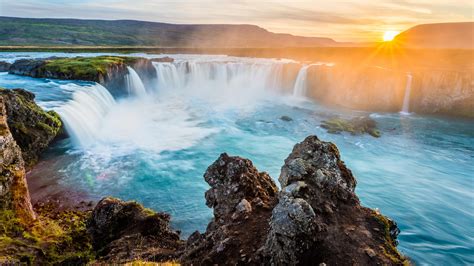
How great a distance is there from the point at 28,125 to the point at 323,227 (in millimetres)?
23203

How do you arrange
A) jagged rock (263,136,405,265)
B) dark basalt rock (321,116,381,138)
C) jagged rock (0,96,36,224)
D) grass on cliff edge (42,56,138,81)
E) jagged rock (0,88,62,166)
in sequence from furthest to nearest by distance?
grass on cliff edge (42,56,138,81)
dark basalt rock (321,116,381,138)
jagged rock (0,88,62,166)
jagged rock (0,96,36,224)
jagged rock (263,136,405,265)

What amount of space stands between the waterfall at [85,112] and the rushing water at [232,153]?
130 millimetres

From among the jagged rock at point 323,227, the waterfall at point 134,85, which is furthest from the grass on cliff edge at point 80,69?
the jagged rock at point 323,227

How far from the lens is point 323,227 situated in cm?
791

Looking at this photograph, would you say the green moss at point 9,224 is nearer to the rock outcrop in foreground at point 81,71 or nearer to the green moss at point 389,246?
the green moss at point 389,246

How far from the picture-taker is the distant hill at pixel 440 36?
5541 inches

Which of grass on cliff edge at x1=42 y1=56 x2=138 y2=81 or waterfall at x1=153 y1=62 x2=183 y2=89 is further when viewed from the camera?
waterfall at x1=153 y1=62 x2=183 y2=89

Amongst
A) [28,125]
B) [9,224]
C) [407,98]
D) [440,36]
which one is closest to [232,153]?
[28,125]

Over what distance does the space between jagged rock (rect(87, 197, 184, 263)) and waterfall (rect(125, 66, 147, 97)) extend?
148 feet

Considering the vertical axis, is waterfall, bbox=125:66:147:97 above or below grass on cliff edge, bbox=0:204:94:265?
above

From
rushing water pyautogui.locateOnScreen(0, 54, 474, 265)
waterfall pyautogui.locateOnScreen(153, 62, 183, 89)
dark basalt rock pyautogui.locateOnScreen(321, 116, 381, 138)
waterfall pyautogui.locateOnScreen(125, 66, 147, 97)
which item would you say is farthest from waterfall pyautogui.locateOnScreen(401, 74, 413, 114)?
waterfall pyautogui.locateOnScreen(125, 66, 147, 97)

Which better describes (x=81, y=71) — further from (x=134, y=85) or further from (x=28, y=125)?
(x=28, y=125)

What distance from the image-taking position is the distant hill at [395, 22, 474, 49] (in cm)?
14075

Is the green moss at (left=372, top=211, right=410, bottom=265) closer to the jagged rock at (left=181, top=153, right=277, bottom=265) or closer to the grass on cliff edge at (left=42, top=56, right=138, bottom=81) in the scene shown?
the jagged rock at (left=181, top=153, right=277, bottom=265)
